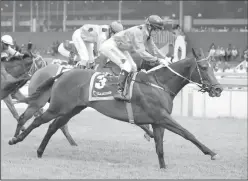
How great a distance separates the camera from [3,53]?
969 centimetres

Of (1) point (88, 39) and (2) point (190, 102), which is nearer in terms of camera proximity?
(1) point (88, 39)

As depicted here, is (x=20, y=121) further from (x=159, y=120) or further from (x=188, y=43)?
(x=188, y=43)

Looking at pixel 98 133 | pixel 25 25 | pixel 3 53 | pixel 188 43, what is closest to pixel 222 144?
pixel 98 133

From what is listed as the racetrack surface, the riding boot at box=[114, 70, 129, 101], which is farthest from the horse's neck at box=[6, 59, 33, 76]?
the riding boot at box=[114, 70, 129, 101]

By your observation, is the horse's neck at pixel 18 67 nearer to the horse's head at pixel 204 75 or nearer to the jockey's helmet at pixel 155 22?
the jockey's helmet at pixel 155 22

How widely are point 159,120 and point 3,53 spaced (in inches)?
162

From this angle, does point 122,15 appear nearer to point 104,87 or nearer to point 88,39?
point 88,39

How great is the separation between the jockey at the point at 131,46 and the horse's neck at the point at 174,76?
16 centimetres

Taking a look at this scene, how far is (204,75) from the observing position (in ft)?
22.1

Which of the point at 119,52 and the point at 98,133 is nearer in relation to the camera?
the point at 119,52

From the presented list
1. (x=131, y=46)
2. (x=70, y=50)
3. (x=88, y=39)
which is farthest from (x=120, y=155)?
(x=70, y=50)

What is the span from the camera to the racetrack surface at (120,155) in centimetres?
622

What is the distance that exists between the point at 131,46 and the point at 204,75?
37.2 inches

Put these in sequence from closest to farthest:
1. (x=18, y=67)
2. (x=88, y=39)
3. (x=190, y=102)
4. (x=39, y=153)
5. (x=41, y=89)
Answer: (x=39, y=153) → (x=41, y=89) → (x=88, y=39) → (x=18, y=67) → (x=190, y=102)
